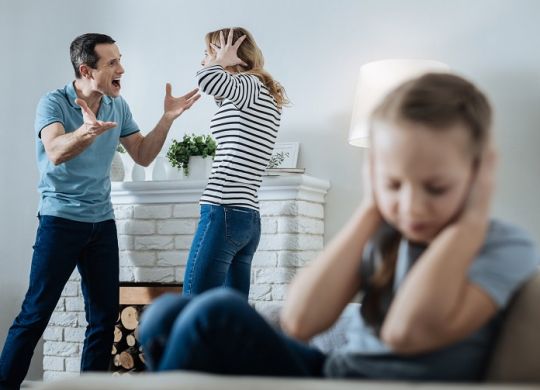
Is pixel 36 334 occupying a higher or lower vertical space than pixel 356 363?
lower

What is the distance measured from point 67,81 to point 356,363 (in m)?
3.39

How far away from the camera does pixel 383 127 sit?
1146 mm

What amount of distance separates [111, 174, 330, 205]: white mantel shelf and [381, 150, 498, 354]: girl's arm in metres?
2.26

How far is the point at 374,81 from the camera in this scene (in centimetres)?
335

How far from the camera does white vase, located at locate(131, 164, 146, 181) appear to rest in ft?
12.7

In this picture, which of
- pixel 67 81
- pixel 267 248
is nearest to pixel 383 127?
pixel 267 248

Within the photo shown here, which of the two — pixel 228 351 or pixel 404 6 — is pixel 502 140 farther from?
pixel 228 351

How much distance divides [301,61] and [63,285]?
152cm

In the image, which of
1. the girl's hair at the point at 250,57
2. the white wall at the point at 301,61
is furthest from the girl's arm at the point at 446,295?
the white wall at the point at 301,61

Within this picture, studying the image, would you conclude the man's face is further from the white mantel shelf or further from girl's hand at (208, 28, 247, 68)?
girl's hand at (208, 28, 247, 68)

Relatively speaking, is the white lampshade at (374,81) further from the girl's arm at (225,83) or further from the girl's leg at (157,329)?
the girl's leg at (157,329)

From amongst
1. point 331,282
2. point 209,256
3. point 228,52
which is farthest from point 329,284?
point 228,52

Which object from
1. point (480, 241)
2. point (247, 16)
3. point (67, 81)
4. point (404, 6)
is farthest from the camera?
point (67, 81)

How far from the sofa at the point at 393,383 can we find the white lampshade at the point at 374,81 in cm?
191
